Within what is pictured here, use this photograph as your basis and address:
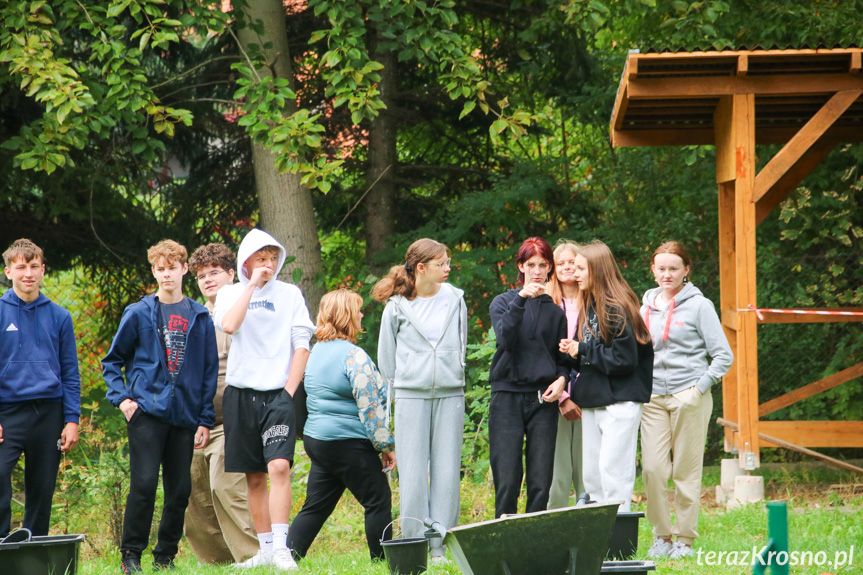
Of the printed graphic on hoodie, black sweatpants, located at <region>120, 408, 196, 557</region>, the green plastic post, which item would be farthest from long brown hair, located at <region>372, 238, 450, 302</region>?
the green plastic post

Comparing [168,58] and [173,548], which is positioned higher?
[168,58]

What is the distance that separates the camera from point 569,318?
550 centimetres

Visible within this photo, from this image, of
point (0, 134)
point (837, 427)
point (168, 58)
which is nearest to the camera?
point (837, 427)

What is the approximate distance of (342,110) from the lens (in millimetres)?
11367

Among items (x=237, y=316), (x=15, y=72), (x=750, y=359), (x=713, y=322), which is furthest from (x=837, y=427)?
(x=15, y=72)

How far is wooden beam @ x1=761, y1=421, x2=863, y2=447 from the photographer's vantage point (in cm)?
860

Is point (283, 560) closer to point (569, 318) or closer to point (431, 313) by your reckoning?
point (431, 313)

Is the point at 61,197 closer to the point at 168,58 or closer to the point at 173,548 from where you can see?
the point at 168,58

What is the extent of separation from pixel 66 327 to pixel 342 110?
6497mm

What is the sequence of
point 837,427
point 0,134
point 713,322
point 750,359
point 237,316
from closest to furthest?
point 237,316
point 713,322
point 750,359
point 837,427
point 0,134

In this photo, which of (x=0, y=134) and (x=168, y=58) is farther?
(x=168, y=58)

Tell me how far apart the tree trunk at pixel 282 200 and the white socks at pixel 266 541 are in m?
4.53

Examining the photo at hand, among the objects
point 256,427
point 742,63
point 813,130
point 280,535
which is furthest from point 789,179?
point 280,535

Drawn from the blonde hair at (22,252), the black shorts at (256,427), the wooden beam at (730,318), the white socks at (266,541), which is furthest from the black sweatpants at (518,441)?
the wooden beam at (730,318)
